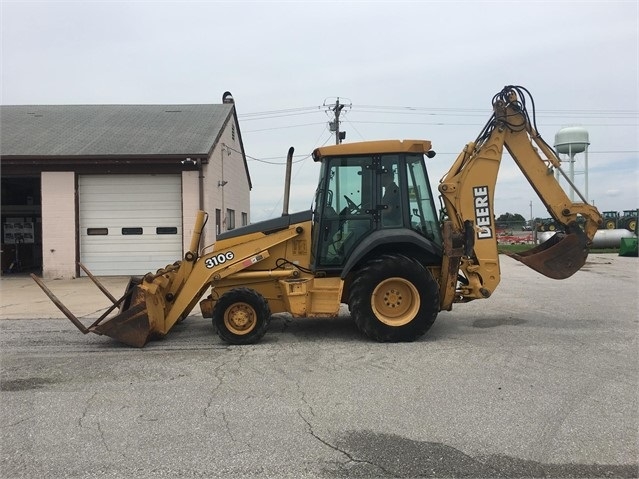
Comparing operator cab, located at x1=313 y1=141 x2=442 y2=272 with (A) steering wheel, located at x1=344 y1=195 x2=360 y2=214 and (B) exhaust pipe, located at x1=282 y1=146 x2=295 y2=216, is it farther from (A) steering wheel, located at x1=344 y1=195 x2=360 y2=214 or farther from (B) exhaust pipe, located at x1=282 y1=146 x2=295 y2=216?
(B) exhaust pipe, located at x1=282 y1=146 x2=295 y2=216

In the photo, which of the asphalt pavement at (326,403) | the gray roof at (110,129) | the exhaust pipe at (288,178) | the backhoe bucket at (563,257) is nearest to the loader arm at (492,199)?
the backhoe bucket at (563,257)

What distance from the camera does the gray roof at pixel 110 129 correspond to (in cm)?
1555

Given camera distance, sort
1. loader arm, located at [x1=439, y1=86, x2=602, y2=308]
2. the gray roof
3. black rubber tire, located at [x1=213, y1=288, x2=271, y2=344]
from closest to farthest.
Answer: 1. black rubber tire, located at [x1=213, y1=288, x2=271, y2=344]
2. loader arm, located at [x1=439, y1=86, x2=602, y2=308]
3. the gray roof

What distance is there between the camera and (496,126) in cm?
735

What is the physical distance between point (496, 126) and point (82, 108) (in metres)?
19.1

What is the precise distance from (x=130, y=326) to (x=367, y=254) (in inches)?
130

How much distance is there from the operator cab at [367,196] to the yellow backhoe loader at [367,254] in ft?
0.05

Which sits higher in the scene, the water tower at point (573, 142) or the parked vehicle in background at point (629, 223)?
the water tower at point (573, 142)

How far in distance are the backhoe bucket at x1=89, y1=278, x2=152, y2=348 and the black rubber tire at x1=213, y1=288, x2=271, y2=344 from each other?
91cm

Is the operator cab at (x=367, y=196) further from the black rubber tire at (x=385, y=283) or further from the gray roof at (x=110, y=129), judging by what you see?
the gray roof at (x=110, y=129)

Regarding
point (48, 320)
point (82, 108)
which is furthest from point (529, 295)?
point (82, 108)

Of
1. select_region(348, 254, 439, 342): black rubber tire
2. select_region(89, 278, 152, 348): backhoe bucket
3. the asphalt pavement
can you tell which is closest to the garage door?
the asphalt pavement

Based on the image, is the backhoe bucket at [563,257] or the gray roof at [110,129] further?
the gray roof at [110,129]

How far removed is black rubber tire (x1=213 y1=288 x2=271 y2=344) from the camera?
21.5 ft
